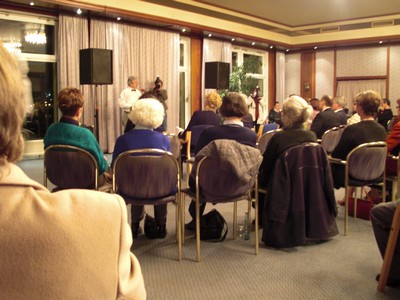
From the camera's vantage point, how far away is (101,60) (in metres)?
7.68

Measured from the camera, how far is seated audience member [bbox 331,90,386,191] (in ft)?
13.7

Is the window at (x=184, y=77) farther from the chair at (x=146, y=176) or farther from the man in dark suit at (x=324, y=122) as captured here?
the chair at (x=146, y=176)

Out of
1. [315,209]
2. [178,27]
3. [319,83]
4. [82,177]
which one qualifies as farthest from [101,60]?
[319,83]

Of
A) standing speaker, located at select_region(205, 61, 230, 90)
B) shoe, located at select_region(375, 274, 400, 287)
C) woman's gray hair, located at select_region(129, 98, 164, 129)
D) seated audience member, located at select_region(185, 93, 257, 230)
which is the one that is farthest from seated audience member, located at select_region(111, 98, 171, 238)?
standing speaker, located at select_region(205, 61, 230, 90)

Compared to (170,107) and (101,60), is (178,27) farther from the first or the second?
(101,60)

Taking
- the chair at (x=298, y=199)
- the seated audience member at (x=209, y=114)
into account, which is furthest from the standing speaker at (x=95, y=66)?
the chair at (x=298, y=199)

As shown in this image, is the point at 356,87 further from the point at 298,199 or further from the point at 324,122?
the point at 298,199

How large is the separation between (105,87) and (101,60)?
172 cm

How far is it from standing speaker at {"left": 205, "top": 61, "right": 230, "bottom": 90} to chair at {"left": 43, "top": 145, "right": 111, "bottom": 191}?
270 inches

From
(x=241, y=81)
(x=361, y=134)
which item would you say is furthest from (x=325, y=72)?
(x=361, y=134)

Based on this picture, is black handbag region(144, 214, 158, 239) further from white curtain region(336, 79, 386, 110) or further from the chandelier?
white curtain region(336, 79, 386, 110)

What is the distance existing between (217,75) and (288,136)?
6535 millimetres

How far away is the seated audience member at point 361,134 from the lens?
418cm

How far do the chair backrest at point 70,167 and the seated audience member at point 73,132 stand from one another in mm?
154
